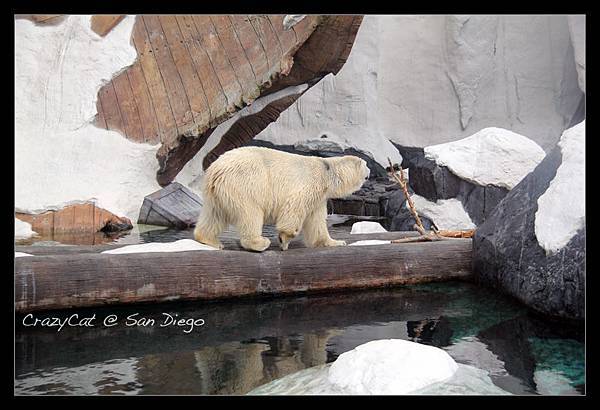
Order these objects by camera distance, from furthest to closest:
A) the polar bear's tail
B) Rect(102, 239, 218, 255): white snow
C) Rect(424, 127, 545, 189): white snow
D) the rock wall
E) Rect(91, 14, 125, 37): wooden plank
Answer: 1. the rock wall
2. Rect(91, 14, 125, 37): wooden plank
3. Rect(424, 127, 545, 189): white snow
4. the polar bear's tail
5. Rect(102, 239, 218, 255): white snow

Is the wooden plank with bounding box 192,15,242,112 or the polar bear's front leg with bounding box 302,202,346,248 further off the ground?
the wooden plank with bounding box 192,15,242,112

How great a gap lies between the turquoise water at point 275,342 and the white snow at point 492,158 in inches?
89.0

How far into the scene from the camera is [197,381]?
234 cm

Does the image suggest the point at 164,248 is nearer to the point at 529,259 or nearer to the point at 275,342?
the point at 275,342

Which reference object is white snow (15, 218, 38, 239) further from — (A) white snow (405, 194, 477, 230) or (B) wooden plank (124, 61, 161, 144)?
(A) white snow (405, 194, 477, 230)

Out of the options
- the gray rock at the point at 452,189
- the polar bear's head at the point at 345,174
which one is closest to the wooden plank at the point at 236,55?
the gray rock at the point at 452,189

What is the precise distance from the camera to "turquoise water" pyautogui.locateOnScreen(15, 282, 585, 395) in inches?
92.7

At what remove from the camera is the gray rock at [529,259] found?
2.91 metres

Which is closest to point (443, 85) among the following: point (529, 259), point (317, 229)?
point (317, 229)

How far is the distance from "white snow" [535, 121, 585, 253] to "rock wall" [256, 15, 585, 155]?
770 cm

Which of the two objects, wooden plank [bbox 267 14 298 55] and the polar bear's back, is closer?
the polar bear's back

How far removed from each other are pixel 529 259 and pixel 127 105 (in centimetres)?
407

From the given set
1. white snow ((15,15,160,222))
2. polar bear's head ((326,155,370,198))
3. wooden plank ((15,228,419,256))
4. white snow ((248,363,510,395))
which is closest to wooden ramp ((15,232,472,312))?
wooden plank ((15,228,419,256))

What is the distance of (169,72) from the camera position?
6141mm
